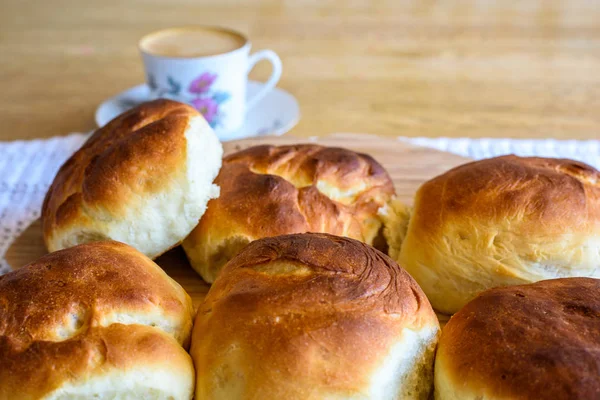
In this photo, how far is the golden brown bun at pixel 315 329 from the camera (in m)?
0.91

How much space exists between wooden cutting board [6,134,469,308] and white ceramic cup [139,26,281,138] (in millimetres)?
322

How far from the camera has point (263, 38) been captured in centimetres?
354

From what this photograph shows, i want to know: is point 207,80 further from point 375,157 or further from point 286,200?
point 286,200

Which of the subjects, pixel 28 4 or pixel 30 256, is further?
pixel 28 4

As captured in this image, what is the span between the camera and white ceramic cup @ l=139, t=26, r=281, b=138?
2160mm

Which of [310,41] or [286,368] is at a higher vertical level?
[286,368]

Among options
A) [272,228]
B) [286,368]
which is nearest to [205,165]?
[272,228]

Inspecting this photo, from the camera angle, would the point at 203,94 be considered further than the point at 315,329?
Yes

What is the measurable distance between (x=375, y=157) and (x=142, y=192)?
88 cm

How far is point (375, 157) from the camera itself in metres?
1.99

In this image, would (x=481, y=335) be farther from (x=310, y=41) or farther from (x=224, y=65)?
(x=310, y=41)

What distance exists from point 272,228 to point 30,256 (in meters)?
0.66

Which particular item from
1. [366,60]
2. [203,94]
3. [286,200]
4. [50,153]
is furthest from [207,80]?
[366,60]

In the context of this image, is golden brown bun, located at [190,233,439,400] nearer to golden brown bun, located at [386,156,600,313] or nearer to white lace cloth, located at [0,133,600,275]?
golden brown bun, located at [386,156,600,313]
